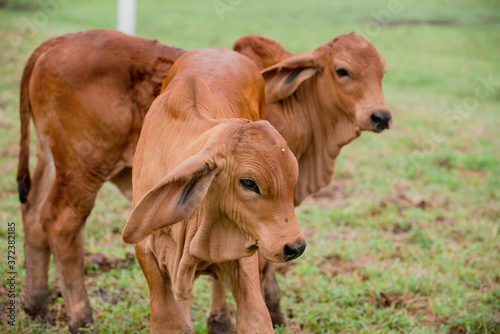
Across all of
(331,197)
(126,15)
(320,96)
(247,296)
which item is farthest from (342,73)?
(126,15)

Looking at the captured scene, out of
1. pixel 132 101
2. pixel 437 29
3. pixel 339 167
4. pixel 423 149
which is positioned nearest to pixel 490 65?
pixel 437 29

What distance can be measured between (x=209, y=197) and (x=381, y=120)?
6.12 ft

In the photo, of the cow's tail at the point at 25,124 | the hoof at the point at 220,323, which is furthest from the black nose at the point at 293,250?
the cow's tail at the point at 25,124

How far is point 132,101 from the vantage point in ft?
12.3

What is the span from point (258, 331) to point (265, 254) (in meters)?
0.47

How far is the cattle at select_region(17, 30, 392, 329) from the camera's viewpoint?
3.70 m

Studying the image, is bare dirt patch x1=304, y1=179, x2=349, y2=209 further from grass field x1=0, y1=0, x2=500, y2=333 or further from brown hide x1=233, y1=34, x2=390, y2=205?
brown hide x1=233, y1=34, x2=390, y2=205

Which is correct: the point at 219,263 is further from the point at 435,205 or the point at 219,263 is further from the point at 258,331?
the point at 435,205

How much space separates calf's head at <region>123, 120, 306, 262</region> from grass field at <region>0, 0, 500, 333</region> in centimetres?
164

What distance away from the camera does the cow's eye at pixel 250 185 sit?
2381mm

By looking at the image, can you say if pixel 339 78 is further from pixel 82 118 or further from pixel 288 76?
pixel 82 118

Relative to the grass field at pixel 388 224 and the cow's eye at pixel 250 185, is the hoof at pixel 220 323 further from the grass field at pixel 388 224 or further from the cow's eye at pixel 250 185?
the cow's eye at pixel 250 185

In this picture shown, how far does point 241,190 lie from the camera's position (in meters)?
2.40

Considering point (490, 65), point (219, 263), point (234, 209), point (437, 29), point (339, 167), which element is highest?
point (437, 29)
